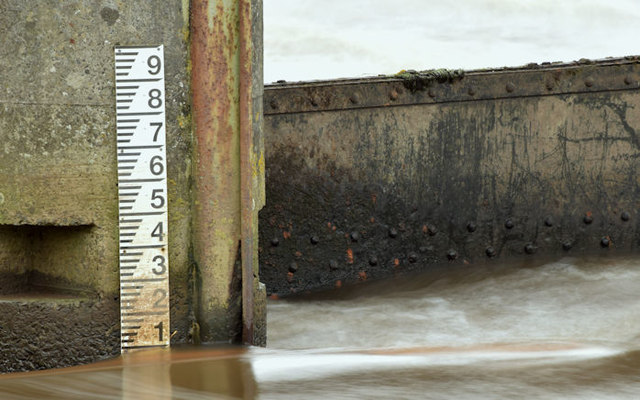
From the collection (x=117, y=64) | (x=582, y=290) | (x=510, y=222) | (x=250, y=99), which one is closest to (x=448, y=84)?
(x=510, y=222)

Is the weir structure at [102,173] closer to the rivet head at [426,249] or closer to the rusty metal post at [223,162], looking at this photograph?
the rusty metal post at [223,162]

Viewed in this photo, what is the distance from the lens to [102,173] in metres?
3.32

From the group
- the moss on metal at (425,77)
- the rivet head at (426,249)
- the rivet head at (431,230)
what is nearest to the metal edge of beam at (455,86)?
the moss on metal at (425,77)

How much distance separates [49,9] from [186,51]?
54cm

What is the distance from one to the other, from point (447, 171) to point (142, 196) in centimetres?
263

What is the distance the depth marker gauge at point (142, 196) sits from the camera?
3.32m

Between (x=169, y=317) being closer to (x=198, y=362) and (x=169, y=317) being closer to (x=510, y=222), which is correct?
(x=198, y=362)

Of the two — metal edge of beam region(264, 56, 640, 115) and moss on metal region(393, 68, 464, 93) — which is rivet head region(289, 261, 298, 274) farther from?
moss on metal region(393, 68, 464, 93)

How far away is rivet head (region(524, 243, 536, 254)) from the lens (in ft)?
18.2

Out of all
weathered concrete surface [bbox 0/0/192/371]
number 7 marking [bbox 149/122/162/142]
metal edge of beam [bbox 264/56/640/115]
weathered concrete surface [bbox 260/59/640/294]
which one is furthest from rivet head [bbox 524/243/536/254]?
number 7 marking [bbox 149/122/162/142]

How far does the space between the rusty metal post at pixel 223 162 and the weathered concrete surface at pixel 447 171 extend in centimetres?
182

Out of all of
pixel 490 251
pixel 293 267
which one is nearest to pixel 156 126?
pixel 293 267

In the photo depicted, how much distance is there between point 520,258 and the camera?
554 centimetres

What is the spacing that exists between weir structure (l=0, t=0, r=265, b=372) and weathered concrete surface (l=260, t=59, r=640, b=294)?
178 cm
